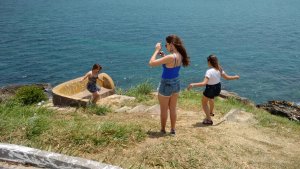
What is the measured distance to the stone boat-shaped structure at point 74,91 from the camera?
1337 centimetres

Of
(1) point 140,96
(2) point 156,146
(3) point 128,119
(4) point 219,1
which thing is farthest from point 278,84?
(4) point 219,1

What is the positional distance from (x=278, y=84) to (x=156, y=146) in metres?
24.2

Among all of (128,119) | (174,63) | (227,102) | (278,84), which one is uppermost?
(174,63)

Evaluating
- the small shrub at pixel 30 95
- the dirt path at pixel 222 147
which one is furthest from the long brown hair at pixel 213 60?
the small shrub at pixel 30 95

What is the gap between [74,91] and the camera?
15.5 meters

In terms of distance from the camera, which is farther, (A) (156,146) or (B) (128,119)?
(B) (128,119)

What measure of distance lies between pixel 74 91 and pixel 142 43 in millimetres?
25505

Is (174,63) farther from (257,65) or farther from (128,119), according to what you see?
(257,65)

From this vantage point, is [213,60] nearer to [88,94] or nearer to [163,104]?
[163,104]

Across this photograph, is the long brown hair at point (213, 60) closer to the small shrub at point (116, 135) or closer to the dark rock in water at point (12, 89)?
the small shrub at point (116, 135)

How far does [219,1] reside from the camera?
84.7 m

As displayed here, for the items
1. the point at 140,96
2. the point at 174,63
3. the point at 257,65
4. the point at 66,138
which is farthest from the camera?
the point at 257,65

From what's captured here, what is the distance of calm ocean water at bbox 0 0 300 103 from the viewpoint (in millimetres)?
29547

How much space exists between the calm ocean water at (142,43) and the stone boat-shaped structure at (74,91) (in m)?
11.7
